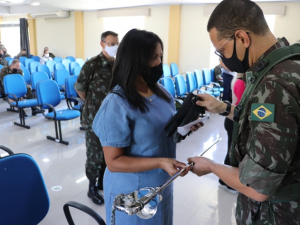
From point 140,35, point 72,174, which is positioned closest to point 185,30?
point 72,174

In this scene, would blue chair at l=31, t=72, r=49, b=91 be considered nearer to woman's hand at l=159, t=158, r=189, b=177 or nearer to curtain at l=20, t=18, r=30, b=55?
woman's hand at l=159, t=158, r=189, b=177

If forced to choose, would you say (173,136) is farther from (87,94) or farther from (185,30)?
(185,30)

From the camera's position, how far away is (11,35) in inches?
590

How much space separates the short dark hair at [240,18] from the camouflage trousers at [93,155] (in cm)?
169

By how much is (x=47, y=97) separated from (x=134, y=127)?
3.42m

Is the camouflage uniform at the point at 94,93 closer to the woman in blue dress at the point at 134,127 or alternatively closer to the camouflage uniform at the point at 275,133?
the woman in blue dress at the point at 134,127

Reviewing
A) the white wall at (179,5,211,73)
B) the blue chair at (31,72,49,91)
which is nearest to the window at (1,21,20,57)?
the white wall at (179,5,211,73)

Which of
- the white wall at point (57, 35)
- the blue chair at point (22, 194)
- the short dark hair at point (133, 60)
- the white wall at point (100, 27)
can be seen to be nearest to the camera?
the short dark hair at point (133, 60)

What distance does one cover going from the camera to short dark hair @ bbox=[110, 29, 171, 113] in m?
1.18

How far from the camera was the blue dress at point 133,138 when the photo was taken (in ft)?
3.73

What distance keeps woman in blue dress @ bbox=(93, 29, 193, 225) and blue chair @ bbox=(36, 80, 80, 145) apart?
2855 mm

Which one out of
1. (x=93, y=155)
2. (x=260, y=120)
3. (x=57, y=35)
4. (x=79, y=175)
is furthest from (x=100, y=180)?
(x=57, y=35)

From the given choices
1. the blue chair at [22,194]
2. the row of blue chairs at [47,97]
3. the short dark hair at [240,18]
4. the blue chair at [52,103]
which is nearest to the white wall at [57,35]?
the row of blue chairs at [47,97]

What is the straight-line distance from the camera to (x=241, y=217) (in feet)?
3.60
